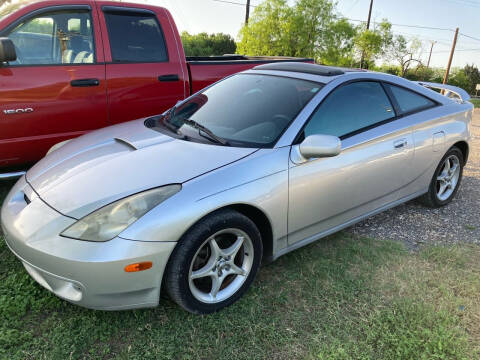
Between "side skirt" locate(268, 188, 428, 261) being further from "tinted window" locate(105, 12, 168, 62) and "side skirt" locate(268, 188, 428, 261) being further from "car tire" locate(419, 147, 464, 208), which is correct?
"tinted window" locate(105, 12, 168, 62)

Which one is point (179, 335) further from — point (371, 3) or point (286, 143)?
point (371, 3)

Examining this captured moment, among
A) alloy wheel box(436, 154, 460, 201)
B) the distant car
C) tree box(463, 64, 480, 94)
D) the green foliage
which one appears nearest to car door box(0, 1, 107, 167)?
the distant car

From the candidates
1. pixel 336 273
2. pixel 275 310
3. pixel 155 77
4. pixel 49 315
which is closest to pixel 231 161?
pixel 275 310

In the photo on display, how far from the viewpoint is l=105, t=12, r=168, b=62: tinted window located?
417cm

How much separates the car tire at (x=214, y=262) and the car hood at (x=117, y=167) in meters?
0.34

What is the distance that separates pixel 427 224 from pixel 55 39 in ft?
13.8

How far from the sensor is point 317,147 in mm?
2486

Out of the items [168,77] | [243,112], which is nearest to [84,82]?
[168,77]

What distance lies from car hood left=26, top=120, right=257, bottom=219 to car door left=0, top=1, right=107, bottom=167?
3.25 ft

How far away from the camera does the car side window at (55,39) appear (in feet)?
12.2

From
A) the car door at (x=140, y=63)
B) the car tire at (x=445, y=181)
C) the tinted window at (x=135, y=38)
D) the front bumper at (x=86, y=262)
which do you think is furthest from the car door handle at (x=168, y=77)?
the car tire at (x=445, y=181)

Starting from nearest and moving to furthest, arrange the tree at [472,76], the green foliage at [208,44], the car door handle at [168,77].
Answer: the car door handle at [168,77], the green foliage at [208,44], the tree at [472,76]

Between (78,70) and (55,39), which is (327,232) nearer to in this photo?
(78,70)

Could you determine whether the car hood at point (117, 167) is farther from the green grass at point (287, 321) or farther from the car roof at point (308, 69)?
the car roof at point (308, 69)
